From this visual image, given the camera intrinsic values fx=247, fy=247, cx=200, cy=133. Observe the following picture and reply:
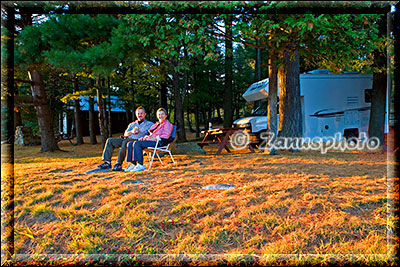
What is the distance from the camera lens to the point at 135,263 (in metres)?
1.52

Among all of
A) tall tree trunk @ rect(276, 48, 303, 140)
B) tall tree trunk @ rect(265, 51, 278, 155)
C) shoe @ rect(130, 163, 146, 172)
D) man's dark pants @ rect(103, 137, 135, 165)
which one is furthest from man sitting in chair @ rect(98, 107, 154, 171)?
tall tree trunk @ rect(276, 48, 303, 140)

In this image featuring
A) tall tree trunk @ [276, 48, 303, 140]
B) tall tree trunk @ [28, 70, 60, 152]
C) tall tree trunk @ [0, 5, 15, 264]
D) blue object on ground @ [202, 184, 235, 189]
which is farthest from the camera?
tall tree trunk @ [28, 70, 60, 152]

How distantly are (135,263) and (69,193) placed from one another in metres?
1.77

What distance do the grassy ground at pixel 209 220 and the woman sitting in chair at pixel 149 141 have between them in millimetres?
871

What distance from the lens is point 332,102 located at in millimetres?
8656

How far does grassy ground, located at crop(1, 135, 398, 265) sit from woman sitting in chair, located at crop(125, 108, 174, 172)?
87cm

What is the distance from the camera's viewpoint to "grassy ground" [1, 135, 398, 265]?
1615 millimetres

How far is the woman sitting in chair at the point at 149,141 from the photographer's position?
4379mm

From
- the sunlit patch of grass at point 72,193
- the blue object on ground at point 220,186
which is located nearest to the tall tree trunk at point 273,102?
the blue object on ground at point 220,186

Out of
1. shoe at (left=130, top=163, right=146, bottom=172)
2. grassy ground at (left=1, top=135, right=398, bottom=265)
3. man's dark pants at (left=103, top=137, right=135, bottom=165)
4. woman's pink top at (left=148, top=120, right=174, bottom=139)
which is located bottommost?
grassy ground at (left=1, top=135, right=398, bottom=265)

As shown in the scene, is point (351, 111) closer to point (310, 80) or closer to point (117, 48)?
point (310, 80)

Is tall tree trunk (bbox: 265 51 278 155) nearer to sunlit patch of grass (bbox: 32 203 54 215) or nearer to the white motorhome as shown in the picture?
the white motorhome

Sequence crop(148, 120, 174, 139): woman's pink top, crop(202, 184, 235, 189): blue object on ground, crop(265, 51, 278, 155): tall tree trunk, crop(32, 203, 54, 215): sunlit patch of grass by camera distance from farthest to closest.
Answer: crop(265, 51, 278, 155): tall tree trunk → crop(148, 120, 174, 139): woman's pink top → crop(202, 184, 235, 189): blue object on ground → crop(32, 203, 54, 215): sunlit patch of grass

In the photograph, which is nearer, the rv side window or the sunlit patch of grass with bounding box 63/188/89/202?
the sunlit patch of grass with bounding box 63/188/89/202
